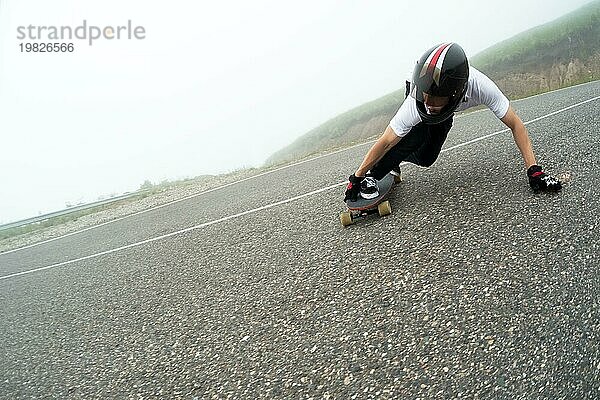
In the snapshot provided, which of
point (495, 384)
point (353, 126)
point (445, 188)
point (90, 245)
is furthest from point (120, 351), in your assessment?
point (353, 126)

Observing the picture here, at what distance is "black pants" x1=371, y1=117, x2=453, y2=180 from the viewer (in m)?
3.81

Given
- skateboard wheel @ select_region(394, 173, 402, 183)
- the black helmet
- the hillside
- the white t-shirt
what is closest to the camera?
the black helmet

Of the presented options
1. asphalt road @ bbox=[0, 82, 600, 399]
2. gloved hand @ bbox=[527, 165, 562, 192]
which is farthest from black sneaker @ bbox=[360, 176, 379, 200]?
gloved hand @ bbox=[527, 165, 562, 192]

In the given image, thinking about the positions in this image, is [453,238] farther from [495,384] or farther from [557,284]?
[495,384]

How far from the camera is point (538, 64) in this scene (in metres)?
21.8

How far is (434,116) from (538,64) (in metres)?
22.6

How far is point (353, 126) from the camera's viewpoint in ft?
92.3

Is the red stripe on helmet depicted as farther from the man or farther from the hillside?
the hillside

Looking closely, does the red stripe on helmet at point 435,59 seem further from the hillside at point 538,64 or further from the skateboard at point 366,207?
the hillside at point 538,64

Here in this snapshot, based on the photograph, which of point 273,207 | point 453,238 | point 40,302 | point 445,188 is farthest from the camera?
point 273,207

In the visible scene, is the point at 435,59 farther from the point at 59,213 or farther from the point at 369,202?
the point at 59,213

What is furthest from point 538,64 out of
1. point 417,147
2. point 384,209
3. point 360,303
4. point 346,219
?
point 360,303

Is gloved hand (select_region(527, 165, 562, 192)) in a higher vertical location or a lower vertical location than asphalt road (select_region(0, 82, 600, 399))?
higher

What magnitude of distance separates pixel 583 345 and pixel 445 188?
2.44m
